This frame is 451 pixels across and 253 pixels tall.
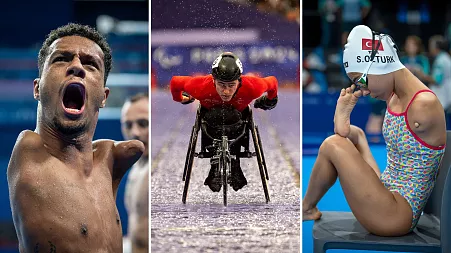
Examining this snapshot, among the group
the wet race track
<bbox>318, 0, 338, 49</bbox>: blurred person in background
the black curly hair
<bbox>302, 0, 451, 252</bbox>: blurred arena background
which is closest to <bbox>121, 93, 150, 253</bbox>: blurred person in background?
the wet race track

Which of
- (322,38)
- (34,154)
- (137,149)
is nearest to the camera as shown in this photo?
(34,154)

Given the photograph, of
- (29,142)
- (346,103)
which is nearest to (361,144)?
(346,103)

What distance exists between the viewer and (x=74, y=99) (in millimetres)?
1941

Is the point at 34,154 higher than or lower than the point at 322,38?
lower

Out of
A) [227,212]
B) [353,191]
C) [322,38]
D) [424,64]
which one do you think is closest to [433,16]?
[424,64]

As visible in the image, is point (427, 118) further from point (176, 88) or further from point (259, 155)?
point (176, 88)

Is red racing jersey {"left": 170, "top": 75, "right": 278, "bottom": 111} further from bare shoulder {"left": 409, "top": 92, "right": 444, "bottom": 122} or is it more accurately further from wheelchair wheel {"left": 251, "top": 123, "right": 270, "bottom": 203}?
bare shoulder {"left": 409, "top": 92, "right": 444, "bottom": 122}

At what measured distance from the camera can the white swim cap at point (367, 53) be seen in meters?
2.39

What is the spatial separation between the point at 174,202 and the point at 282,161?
371mm

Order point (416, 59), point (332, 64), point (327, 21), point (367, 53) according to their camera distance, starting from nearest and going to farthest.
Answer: point (367, 53) < point (332, 64) < point (327, 21) < point (416, 59)

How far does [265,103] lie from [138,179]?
0.89 meters

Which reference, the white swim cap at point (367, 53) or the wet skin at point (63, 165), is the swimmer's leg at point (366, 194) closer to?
the white swim cap at point (367, 53)

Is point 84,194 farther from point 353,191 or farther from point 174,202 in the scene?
point 353,191

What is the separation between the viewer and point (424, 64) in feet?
23.1
